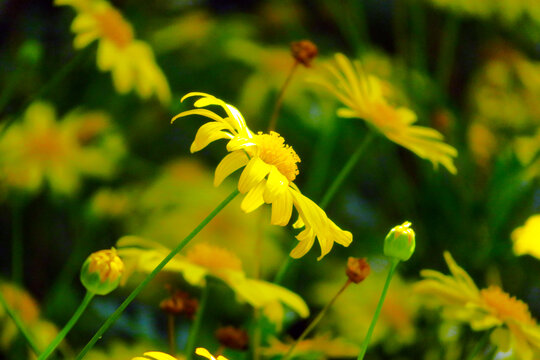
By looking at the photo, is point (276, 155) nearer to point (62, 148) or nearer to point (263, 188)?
point (263, 188)

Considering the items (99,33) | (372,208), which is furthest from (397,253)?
(372,208)

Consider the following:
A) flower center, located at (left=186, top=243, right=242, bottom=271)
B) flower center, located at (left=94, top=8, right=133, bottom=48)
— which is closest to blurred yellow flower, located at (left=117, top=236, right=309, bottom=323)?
flower center, located at (left=186, top=243, right=242, bottom=271)

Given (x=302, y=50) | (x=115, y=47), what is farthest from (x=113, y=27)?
(x=302, y=50)

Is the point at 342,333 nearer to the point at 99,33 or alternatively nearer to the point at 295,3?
the point at 99,33

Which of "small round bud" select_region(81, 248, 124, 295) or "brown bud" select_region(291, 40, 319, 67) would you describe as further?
"brown bud" select_region(291, 40, 319, 67)

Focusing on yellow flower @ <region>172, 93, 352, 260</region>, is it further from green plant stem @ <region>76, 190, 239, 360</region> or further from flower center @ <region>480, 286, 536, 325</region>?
flower center @ <region>480, 286, 536, 325</region>

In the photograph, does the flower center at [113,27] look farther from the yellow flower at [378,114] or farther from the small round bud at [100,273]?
the small round bud at [100,273]
